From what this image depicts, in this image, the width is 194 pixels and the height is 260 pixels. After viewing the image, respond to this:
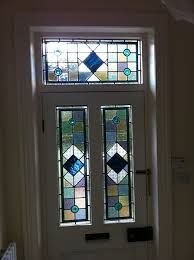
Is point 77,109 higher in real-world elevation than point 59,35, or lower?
lower

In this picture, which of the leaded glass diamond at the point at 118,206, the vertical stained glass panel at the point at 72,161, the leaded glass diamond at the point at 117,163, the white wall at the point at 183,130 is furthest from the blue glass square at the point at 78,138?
the white wall at the point at 183,130

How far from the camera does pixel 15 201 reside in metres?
2.34

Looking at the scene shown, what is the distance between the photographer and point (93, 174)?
2.55m

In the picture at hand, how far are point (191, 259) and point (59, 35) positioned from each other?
1.96 metres

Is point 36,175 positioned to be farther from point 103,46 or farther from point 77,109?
point 103,46

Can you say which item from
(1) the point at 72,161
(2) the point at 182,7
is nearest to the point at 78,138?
(1) the point at 72,161

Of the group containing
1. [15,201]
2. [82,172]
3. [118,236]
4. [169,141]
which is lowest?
[118,236]

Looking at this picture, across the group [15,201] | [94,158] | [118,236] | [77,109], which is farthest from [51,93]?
[118,236]

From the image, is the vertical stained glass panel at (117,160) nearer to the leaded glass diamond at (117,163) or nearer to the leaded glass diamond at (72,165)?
the leaded glass diamond at (117,163)

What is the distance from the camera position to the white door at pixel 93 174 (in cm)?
252

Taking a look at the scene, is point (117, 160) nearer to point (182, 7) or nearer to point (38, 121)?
point (38, 121)

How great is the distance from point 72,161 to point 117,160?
35 cm

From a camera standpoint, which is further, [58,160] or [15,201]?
[58,160]

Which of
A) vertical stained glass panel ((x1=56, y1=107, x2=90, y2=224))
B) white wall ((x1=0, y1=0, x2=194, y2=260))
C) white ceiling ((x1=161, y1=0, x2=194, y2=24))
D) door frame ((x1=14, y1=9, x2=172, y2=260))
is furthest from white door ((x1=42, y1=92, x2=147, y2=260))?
white ceiling ((x1=161, y1=0, x2=194, y2=24))
